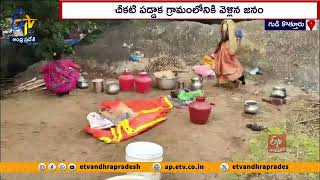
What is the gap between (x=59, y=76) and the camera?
7691 millimetres

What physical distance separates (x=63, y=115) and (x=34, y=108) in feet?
1.89

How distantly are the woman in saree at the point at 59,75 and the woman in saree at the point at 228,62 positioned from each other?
2.45 meters

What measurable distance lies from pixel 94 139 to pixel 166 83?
1781 millimetres

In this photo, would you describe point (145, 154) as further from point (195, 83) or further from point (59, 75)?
point (59, 75)

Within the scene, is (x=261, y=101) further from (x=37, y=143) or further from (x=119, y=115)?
(x=37, y=143)

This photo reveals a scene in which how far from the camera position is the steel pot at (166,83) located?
7.39 m

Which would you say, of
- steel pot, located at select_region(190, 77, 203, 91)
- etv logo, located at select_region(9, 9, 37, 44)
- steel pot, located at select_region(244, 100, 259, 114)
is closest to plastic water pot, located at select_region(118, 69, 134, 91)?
steel pot, located at select_region(190, 77, 203, 91)

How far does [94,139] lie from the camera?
618cm

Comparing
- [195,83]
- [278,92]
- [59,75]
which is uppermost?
[59,75]

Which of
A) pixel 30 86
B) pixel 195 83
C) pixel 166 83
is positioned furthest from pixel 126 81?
pixel 30 86

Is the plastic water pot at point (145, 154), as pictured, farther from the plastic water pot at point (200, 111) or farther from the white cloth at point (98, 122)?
the plastic water pot at point (200, 111)

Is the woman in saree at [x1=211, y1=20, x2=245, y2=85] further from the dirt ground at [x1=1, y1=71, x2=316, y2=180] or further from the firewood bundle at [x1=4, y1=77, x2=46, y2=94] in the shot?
the firewood bundle at [x1=4, y1=77, x2=46, y2=94]

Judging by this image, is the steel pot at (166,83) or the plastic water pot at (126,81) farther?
the plastic water pot at (126,81)

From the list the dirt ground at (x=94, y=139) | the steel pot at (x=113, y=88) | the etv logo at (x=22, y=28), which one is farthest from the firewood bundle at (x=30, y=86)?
the etv logo at (x=22, y=28)
